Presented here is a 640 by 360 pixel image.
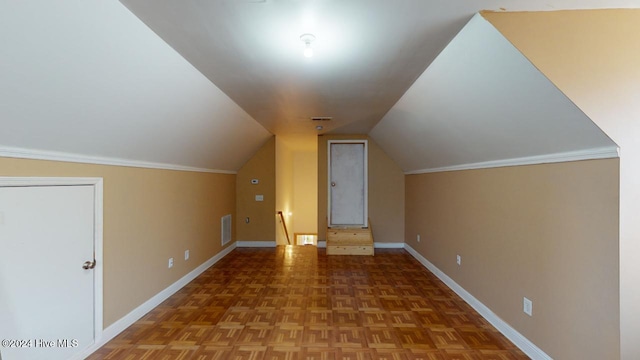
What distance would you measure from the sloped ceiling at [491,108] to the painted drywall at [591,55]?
5 centimetres

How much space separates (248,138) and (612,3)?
4668 millimetres

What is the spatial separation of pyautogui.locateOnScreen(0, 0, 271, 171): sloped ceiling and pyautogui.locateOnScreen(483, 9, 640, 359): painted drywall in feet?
7.36

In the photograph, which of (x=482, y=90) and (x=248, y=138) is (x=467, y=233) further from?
(x=248, y=138)

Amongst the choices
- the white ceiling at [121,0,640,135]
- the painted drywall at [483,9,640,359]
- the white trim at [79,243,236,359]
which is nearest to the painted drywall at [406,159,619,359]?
the painted drywall at [483,9,640,359]

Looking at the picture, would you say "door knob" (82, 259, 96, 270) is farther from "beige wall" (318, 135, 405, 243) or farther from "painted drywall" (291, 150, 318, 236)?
"painted drywall" (291, 150, 318, 236)

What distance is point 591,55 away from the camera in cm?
188

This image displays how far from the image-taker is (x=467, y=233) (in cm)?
368

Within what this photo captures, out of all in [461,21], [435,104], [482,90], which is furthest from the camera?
[435,104]

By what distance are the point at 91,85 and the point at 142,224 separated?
1763mm

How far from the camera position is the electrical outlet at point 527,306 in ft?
8.23

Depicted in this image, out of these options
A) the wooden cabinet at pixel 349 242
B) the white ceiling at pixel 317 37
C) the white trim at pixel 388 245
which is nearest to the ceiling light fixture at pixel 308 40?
the white ceiling at pixel 317 37

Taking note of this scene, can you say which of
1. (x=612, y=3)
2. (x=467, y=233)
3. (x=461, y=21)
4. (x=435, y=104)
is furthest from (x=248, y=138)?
(x=612, y=3)

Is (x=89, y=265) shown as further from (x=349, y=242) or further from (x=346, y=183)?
(x=346, y=183)

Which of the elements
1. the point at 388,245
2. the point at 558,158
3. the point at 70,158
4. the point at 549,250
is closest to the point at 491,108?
the point at 558,158
